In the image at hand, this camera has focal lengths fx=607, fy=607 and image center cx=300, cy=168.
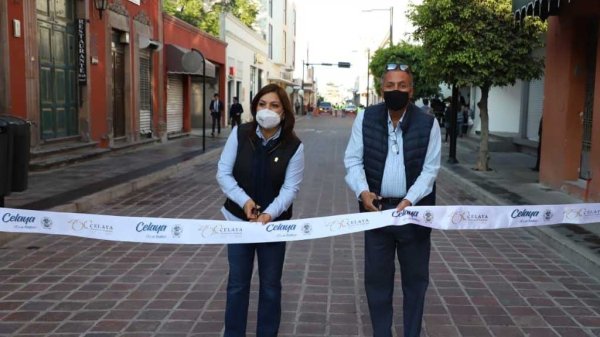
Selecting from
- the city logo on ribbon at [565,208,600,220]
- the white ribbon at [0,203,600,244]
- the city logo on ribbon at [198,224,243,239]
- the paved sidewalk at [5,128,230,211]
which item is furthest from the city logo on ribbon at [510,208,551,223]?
the paved sidewalk at [5,128,230,211]

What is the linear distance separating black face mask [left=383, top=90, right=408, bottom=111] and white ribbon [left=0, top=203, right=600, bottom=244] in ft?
2.06

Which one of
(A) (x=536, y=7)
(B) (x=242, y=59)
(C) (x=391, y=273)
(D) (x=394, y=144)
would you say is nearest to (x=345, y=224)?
(C) (x=391, y=273)

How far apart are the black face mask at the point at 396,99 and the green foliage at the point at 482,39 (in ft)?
31.2

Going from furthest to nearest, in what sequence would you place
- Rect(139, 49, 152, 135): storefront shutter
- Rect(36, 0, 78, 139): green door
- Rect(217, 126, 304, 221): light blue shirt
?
Rect(139, 49, 152, 135): storefront shutter
Rect(36, 0, 78, 139): green door
Rect(217, 126, 304, 221): light blue shirt

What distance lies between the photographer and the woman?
368 cm

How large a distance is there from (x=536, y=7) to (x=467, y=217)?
654cm

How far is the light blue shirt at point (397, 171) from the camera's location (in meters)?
3.68

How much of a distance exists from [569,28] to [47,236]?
29.3 ft

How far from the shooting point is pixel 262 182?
3.68 m

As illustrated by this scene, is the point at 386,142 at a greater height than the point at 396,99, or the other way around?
the point at 396,99

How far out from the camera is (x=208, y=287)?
543 centimetres

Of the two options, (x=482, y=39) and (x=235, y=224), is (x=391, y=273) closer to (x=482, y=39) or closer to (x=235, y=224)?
(x=235, y=224)

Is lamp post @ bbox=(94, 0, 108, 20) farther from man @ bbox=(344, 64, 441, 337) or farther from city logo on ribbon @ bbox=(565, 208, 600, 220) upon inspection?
city logo on ribbon @ bbox=(565, 208, 600, 220)

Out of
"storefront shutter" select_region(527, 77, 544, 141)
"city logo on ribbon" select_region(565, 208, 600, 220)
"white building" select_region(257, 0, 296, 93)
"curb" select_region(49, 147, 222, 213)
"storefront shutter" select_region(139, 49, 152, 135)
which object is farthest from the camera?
"white building" select_region(257, 0, 296, 93)
